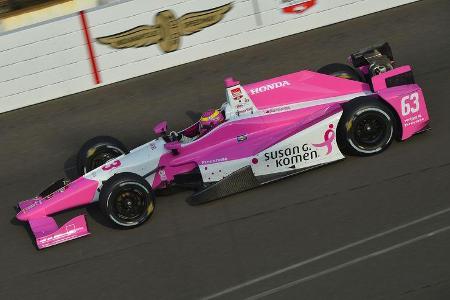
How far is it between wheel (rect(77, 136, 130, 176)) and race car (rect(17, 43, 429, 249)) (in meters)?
0.49

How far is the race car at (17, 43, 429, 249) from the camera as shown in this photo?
9883 mm

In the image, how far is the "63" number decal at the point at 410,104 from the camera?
10109 mm

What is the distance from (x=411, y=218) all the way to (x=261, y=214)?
6.20 ft

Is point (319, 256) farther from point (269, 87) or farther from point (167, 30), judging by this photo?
point (167, 30)

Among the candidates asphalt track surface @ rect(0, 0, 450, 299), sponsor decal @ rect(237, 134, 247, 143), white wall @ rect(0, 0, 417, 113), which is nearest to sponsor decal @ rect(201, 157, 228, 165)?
sponsor decal @ rect(237, 134, 247, 143)

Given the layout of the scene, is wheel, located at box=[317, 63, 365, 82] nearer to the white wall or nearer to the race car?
the race car

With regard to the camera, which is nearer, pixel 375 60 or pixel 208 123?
pixel 208 123

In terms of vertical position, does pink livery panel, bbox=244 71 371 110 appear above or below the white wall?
below

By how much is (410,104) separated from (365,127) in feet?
2.33

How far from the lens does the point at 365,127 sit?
10.1m

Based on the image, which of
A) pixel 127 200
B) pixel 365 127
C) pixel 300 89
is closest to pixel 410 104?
pixel 365 127

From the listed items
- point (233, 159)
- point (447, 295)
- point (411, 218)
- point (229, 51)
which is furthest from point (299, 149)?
point (229, 51)

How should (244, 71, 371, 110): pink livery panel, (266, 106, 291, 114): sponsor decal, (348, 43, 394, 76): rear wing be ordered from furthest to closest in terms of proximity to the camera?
(348, 43, 394, 76): rear wing, (244, 71, 371, 110): pink livery panel, (266, 106, 291, 114): sponsor decal

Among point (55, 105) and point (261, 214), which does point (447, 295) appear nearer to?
point (261, 214)
